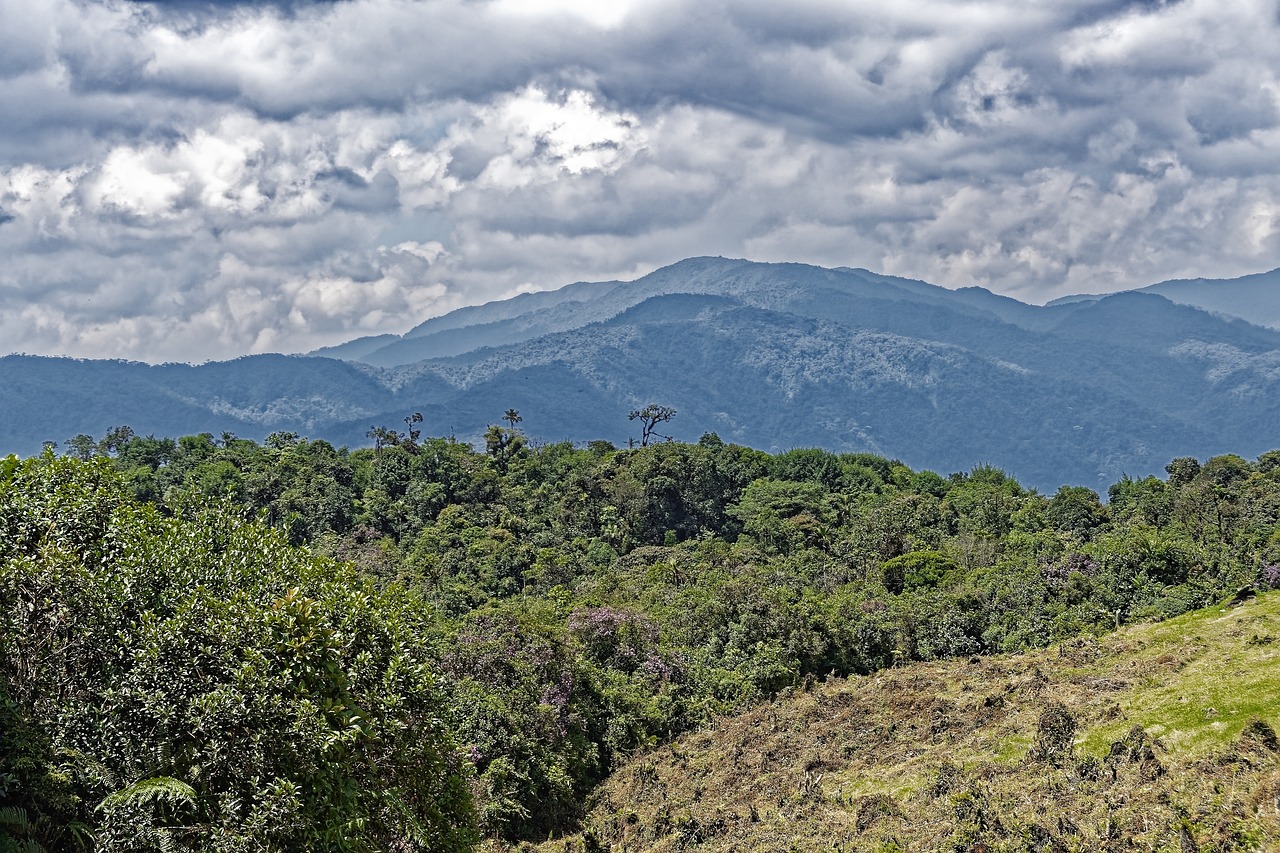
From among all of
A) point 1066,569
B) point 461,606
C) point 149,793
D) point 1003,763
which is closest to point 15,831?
point 149,793

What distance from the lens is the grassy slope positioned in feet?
53.7

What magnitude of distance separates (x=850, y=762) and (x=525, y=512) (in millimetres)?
63854

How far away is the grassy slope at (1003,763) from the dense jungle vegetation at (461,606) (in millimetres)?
4744

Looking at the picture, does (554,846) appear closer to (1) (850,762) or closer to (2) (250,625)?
(1) (850,762)

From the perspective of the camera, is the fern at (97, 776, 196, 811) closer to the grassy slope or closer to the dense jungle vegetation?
the dense jungle vegetation

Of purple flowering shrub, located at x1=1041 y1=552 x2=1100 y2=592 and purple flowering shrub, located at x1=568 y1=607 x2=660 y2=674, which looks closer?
purple flowering shrub, located at x1=568 y1=607 x2=660 y2=674

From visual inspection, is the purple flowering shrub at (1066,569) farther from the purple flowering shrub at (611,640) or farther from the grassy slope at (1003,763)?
the purple flowering shrub at (611,640)

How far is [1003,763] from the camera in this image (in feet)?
72.3

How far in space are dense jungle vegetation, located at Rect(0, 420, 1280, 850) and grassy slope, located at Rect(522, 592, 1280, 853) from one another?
4.74 metres

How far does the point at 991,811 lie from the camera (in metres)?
18.2

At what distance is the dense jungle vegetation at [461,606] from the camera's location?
12758mm

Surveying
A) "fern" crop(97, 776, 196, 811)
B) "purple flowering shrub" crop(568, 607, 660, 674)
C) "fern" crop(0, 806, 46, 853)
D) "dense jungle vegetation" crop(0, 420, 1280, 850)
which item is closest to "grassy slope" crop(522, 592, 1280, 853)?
"dense jungle vegetation" crop(0, 420, 1280, 850)

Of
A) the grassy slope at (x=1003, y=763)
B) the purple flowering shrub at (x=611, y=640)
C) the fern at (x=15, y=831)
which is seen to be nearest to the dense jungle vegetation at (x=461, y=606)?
the fern at (x=15, y=831)

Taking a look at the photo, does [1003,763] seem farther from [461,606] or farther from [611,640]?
[461,606]
